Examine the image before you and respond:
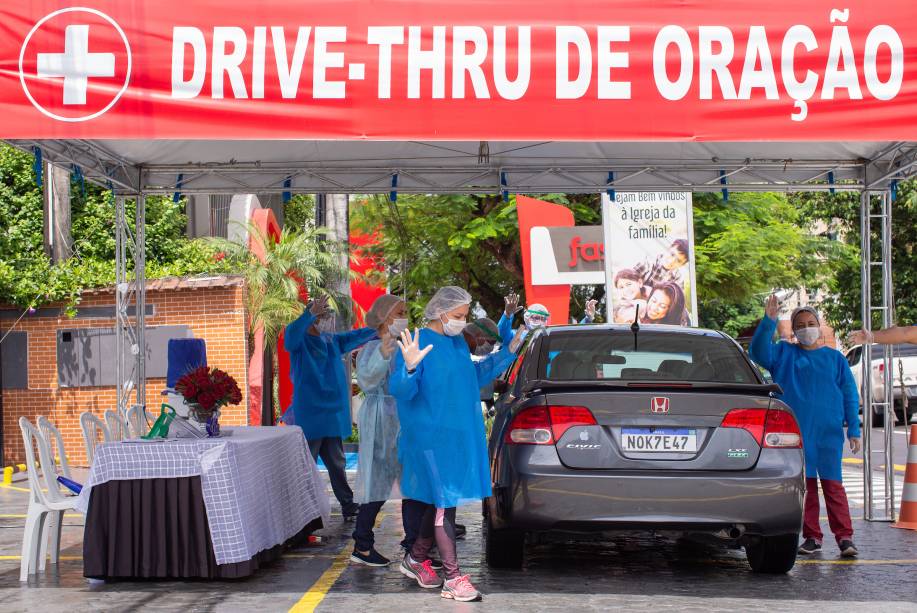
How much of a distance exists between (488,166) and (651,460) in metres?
4.87

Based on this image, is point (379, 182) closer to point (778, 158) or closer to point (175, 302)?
point (778, 158)

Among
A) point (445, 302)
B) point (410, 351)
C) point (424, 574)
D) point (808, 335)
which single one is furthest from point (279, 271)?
point (410, 351)

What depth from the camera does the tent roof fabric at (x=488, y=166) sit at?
432 inches

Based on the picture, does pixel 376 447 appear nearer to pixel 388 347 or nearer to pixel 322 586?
pixel 388 347

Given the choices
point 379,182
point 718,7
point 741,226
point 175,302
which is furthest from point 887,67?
point 741,226

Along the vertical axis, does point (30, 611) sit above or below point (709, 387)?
below

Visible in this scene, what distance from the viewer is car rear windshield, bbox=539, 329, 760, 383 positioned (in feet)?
25.5

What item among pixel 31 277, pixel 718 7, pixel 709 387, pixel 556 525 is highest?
pixel 718 7

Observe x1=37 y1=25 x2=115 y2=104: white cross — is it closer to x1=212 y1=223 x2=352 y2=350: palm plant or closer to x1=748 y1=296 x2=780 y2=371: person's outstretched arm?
x1=748 y1=296 x2=780 y2=371: person's outstretched arm

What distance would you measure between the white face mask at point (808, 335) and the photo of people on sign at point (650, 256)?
34.9 feet

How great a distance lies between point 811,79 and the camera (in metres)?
7.54

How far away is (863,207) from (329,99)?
589 cm

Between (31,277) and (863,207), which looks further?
(31,277)

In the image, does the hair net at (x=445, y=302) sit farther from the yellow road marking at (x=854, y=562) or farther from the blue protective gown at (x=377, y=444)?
the yellow road marking at (x=854, y=562)
